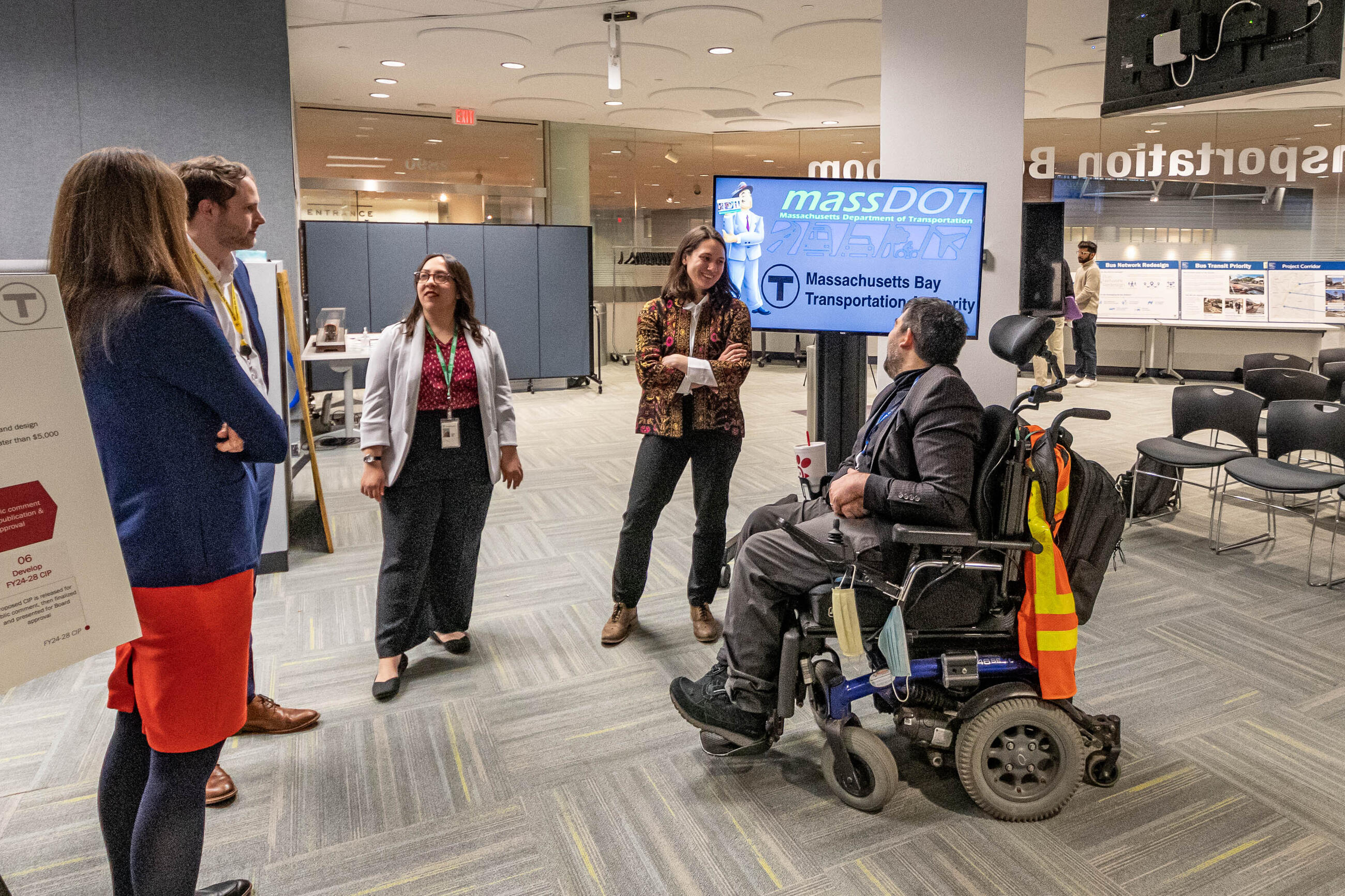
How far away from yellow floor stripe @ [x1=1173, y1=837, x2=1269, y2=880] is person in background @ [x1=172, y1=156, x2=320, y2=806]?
2.06 metres

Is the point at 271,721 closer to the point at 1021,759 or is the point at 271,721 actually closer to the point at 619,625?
the point at 619,625

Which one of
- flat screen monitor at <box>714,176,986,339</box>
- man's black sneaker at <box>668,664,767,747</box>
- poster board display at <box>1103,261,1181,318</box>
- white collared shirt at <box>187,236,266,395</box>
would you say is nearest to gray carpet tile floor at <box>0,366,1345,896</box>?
man's black sneaker at <box>668,664,767,747</box>

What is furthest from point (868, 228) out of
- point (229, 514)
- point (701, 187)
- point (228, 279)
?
point (701, 187)

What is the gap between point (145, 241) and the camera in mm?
1414

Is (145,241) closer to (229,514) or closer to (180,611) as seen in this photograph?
(229,514)

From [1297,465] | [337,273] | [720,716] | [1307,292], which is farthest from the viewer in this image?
[1307,292]

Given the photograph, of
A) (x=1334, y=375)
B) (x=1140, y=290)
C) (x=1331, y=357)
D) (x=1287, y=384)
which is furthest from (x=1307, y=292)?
(x=1287, y=384)

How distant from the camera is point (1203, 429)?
4699mm

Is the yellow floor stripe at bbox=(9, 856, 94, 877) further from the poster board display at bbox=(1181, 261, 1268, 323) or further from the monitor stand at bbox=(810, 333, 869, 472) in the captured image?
the poster board display at bbox=(1181, 261, 1268, 323)

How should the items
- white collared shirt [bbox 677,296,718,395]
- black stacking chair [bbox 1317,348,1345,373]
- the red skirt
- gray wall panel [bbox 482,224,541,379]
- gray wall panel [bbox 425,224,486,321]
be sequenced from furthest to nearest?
gray wall panel [bbox 482,224,541,379] < gray wall panel [bbox 425,224,486,321] < black stacking chair [bbox 1317,348,1345,373] < white collared shirt [bbox 677,296,718,395] < the red skirt

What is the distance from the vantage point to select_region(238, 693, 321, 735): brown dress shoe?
8.63 ft

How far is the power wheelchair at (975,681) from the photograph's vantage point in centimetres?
213

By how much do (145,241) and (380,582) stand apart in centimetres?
171

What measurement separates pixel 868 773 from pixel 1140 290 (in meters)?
10.3
